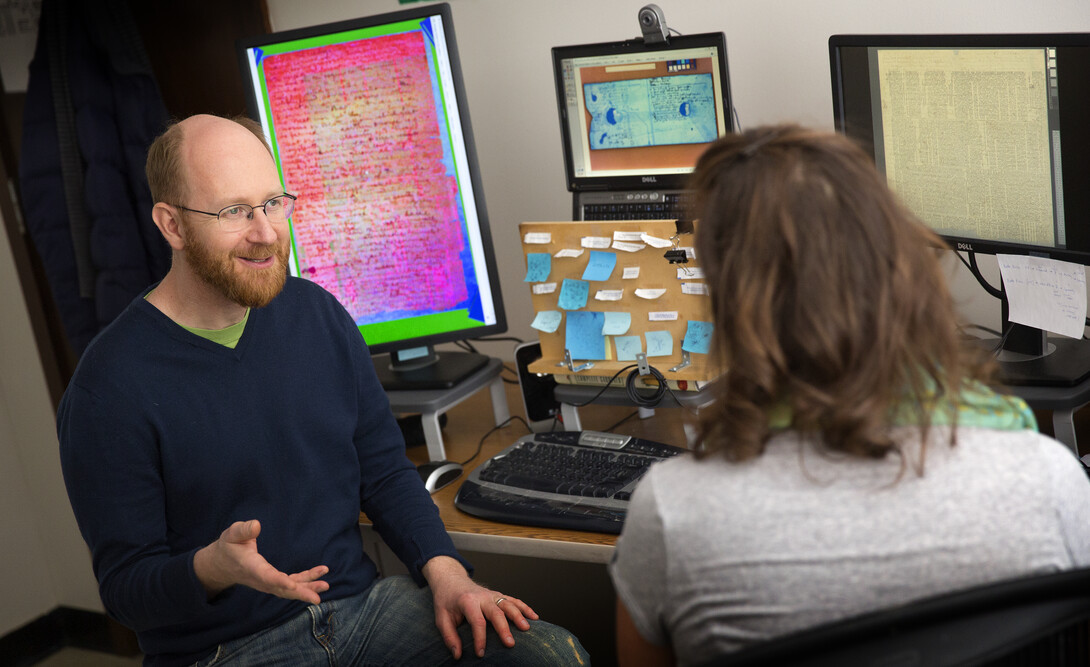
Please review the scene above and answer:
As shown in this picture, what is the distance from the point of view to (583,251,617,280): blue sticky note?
1.65 meters

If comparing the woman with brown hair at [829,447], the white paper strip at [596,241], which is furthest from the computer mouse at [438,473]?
the woman with brown hair at [829,447]

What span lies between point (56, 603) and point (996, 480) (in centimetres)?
291

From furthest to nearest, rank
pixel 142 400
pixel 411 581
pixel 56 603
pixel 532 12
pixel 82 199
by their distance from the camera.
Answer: pixel 56 603 → pixel 82 199 → pixel 532 12 → pixel 411 581 → pixel 142 400

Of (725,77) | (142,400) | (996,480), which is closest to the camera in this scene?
(996,480)

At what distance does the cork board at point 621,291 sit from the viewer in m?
1.60

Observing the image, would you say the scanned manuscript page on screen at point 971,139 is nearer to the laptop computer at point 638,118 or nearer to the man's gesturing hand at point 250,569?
the laptop computer at point 638,118

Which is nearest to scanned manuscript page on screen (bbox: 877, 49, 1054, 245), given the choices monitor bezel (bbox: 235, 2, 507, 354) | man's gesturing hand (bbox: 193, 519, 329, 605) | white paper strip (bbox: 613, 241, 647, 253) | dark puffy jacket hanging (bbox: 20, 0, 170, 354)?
white paper strip (bbox: 613, 241, 647, 253)

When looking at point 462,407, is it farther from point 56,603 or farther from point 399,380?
point 56,603

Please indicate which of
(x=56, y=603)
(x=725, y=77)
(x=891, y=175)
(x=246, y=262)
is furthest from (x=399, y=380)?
(x=56, y=603)

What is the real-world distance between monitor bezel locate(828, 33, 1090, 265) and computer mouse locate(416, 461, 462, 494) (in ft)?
2.81

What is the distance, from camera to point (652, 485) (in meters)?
0.81

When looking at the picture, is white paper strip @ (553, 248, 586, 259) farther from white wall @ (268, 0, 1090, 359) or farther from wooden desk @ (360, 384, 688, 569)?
white wall @ (268, 0, 1090, 359)

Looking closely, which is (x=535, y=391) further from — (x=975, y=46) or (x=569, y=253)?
(x=975, y=46)

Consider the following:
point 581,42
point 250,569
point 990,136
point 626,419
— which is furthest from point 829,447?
point 581,42
